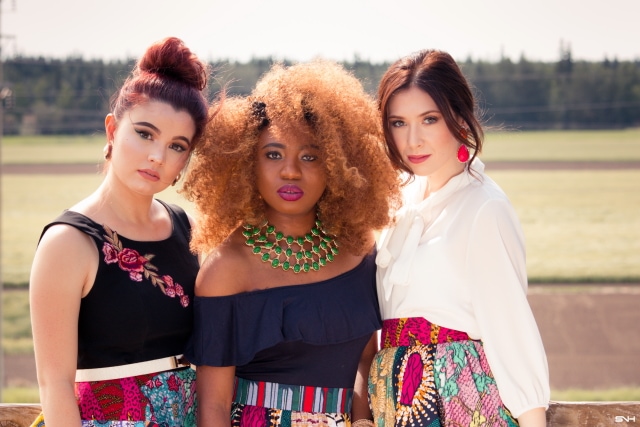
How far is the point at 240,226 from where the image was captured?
120 inches

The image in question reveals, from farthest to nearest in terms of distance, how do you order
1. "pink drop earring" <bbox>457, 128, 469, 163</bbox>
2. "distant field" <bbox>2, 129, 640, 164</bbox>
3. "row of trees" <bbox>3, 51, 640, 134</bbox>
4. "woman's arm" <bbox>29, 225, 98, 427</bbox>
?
"distant field" <bbox>2, 129, 640, 164</bbox> → "row of trees" <bbox>3, 51, 640, 134</bbox> → "pink drop earring" <bbox>457, 128, 469, 163</bbox> → "woman's arm" <bbox>29, 225, 98, 427</bbox>

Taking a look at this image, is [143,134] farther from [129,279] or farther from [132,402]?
[132,402]

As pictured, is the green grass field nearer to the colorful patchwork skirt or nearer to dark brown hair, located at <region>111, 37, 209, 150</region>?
the colorful patchwork skirt

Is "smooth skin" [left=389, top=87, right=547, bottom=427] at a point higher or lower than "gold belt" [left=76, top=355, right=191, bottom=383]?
higher

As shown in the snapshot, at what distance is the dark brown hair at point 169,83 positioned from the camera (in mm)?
2820

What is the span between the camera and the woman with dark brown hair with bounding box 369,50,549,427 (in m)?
2.72

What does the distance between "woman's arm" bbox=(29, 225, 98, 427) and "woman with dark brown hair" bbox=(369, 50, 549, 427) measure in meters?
1.15

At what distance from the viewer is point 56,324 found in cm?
250

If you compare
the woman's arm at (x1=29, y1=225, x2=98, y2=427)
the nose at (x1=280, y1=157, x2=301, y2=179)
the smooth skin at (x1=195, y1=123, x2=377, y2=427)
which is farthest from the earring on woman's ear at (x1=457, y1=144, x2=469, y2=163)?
the woman's arm at (x1=29, y1=225, x2=98, y2=427)

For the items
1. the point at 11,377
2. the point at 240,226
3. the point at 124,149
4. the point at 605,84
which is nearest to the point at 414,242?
the point at 240,226

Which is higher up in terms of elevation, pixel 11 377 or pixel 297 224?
pixel 297 224

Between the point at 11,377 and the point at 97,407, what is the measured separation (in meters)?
9.00

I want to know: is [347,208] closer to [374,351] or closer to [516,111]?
[374,351]

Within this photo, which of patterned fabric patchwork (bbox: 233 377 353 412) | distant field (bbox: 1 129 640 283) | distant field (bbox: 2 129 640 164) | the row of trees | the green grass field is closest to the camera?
patterned fabric patchwork (bbox: 233 377 353 412)
